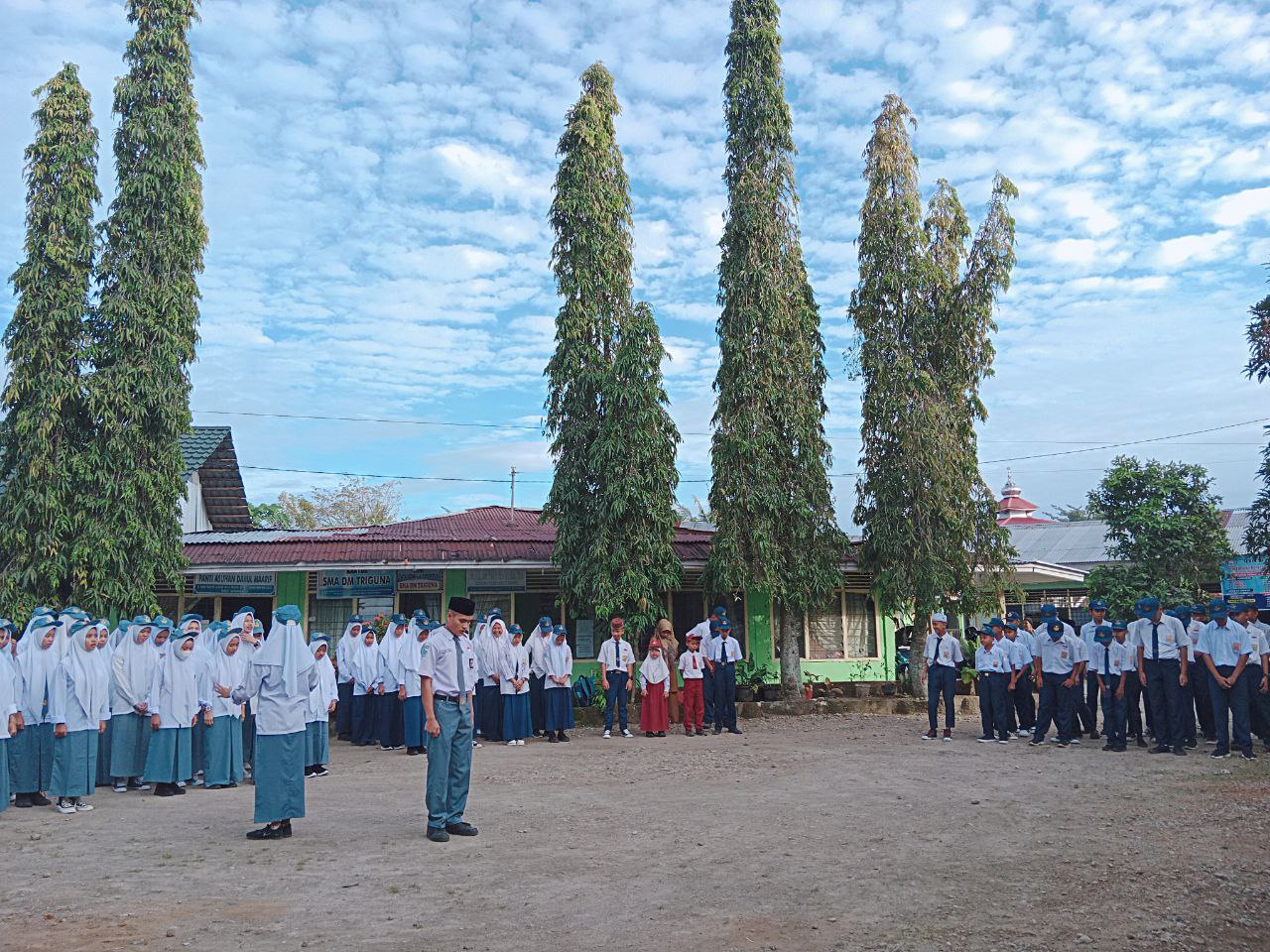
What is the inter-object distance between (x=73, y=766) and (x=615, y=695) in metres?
7.86

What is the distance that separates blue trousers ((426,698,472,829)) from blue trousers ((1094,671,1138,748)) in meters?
8.67

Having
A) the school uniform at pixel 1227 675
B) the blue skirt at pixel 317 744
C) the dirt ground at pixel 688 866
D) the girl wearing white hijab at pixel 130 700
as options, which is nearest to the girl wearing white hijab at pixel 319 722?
the blue skirt at pixel 317 744

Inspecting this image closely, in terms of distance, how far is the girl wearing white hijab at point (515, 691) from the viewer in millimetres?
14094

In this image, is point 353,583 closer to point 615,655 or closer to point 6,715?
point 615,655

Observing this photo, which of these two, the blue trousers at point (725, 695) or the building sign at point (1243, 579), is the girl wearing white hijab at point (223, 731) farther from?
the building sign at point (1243, 579)

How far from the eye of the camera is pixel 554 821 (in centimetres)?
816

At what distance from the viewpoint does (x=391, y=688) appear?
14070 mm

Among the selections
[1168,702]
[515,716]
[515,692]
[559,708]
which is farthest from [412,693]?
[1168,702]

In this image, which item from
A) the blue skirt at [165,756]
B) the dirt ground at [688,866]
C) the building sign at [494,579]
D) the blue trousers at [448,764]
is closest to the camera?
the dirt ground at [688,866]

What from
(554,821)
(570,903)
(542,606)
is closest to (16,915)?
(570,903)

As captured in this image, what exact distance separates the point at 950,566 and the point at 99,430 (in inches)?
576

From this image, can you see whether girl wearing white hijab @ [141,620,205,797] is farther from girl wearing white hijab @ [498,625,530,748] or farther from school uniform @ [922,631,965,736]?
school uniform @ [922,631,965,736]

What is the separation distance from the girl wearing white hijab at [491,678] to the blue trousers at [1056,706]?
7.39m

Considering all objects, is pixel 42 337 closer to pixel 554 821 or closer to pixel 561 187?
pixel 561 187
